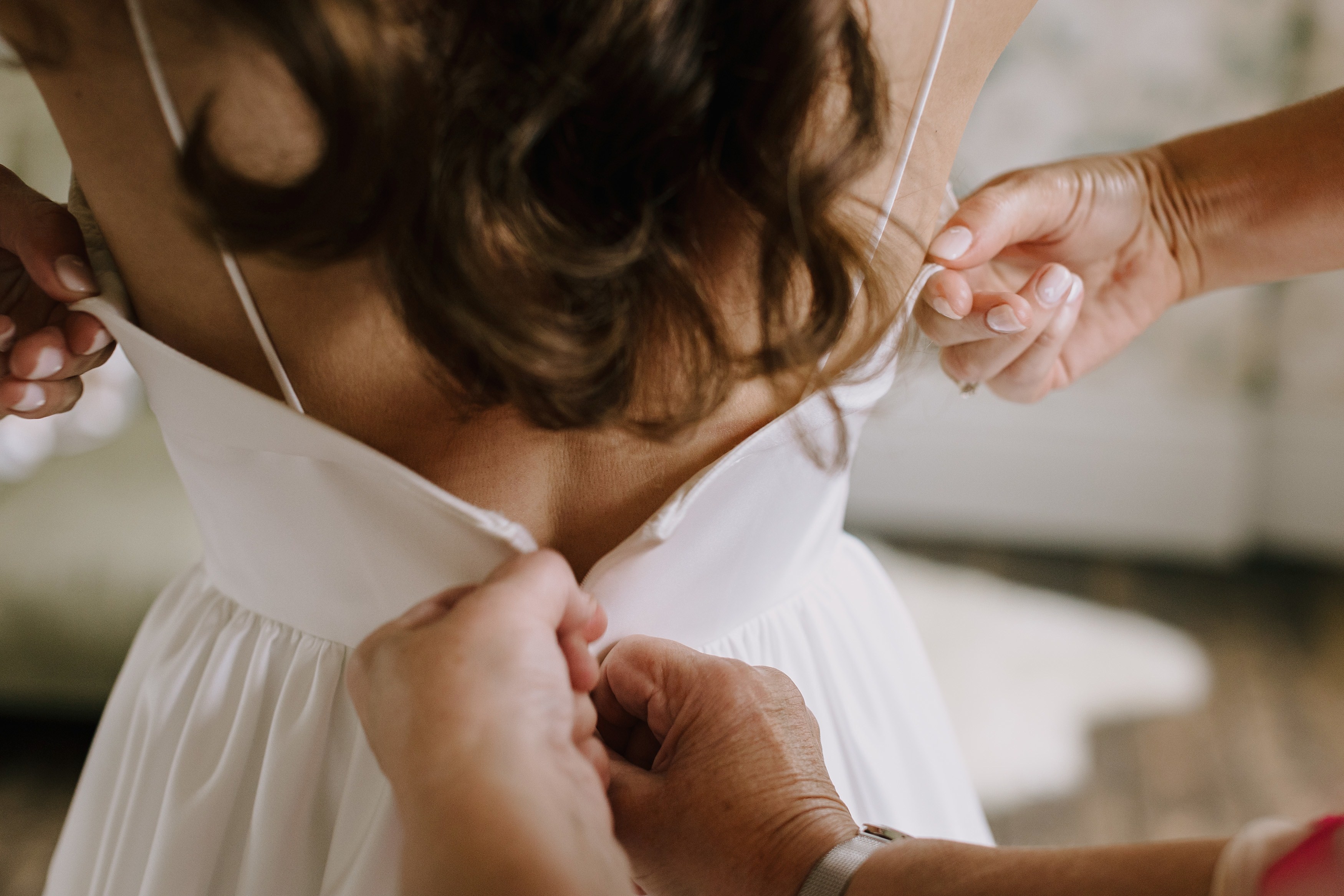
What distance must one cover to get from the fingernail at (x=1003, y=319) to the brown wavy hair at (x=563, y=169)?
25cm

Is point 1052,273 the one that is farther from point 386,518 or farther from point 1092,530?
point 1092,530

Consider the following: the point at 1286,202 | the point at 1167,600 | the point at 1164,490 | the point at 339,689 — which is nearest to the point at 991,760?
the point at 1167,600

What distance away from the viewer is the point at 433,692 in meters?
0.49

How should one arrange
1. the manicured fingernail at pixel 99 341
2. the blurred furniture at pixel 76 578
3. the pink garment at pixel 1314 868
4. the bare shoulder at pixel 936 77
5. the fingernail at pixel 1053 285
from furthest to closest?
the blurred furniture at pixel 76 578 < the fingernail at pixel 1053 285 < the manicured fingernail at pixel 99 341 < the bare shoulder at pixel 936 77 < the pink garment at pixel 1314 868

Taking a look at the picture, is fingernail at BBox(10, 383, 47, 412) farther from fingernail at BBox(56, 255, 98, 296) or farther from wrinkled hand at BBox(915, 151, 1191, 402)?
wrinkled hand at BBox(915, 151, 1191, 402)

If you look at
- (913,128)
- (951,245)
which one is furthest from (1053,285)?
(913,128)

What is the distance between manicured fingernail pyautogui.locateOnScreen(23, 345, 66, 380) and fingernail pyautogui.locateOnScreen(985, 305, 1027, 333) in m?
0.74

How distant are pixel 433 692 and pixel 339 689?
267mm

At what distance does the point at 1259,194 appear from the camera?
3.35 feet

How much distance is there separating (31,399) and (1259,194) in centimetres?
122

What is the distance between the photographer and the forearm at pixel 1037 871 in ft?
1.59

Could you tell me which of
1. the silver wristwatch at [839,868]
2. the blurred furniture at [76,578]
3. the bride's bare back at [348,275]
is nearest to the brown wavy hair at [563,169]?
the bride's bare back at [348,275]

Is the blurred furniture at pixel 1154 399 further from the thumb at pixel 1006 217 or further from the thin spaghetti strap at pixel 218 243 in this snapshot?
the thin spaghetti strap at pixel 218 243

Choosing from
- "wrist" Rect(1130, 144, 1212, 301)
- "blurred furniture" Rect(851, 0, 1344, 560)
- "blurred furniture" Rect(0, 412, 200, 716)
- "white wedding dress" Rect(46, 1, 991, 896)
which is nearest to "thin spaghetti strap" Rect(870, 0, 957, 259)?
"white wedding dress" Rect(46, 1, 991, 896)
